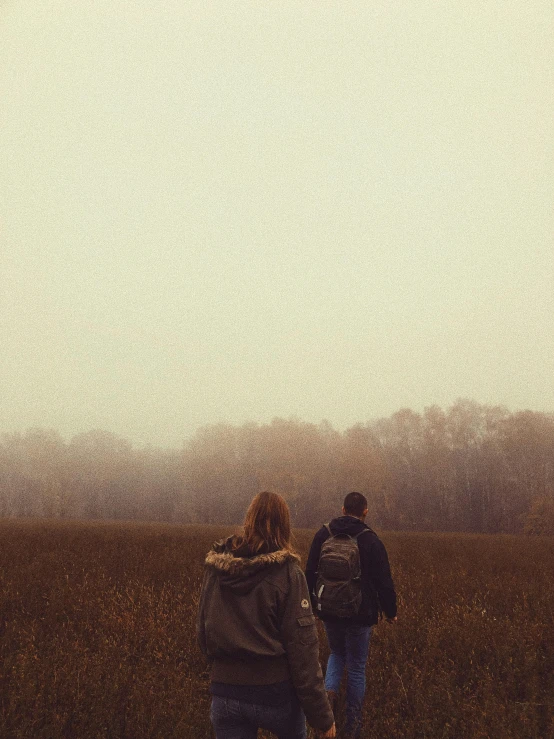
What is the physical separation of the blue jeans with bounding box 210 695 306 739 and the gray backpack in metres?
1.67

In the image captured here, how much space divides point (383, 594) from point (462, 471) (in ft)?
177

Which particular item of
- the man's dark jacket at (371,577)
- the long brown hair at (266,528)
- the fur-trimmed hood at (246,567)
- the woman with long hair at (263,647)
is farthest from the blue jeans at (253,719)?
the man's dark jacket at (371,577)

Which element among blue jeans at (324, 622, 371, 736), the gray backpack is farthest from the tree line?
the gray backpack

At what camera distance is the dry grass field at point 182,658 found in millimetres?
4559

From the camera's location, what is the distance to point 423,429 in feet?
189

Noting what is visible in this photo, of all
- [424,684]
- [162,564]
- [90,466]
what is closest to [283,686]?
[424,684]

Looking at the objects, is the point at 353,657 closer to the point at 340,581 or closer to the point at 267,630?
the point at 340,581

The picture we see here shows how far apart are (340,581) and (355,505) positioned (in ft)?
1.92

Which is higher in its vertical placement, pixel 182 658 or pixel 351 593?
pixel 351 593

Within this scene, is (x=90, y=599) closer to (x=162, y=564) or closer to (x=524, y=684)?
(x=162, y=564)

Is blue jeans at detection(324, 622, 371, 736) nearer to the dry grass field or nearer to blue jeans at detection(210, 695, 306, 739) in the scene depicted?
the dry grass field

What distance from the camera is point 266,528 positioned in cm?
264

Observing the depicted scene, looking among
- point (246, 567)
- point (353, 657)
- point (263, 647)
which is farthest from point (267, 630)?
point (353, 657)

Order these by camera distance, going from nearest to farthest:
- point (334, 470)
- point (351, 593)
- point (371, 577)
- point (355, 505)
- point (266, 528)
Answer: point (266, 528) < point (351, 593) < point (371, 577) < point (355, 505) < point (334, 470)
